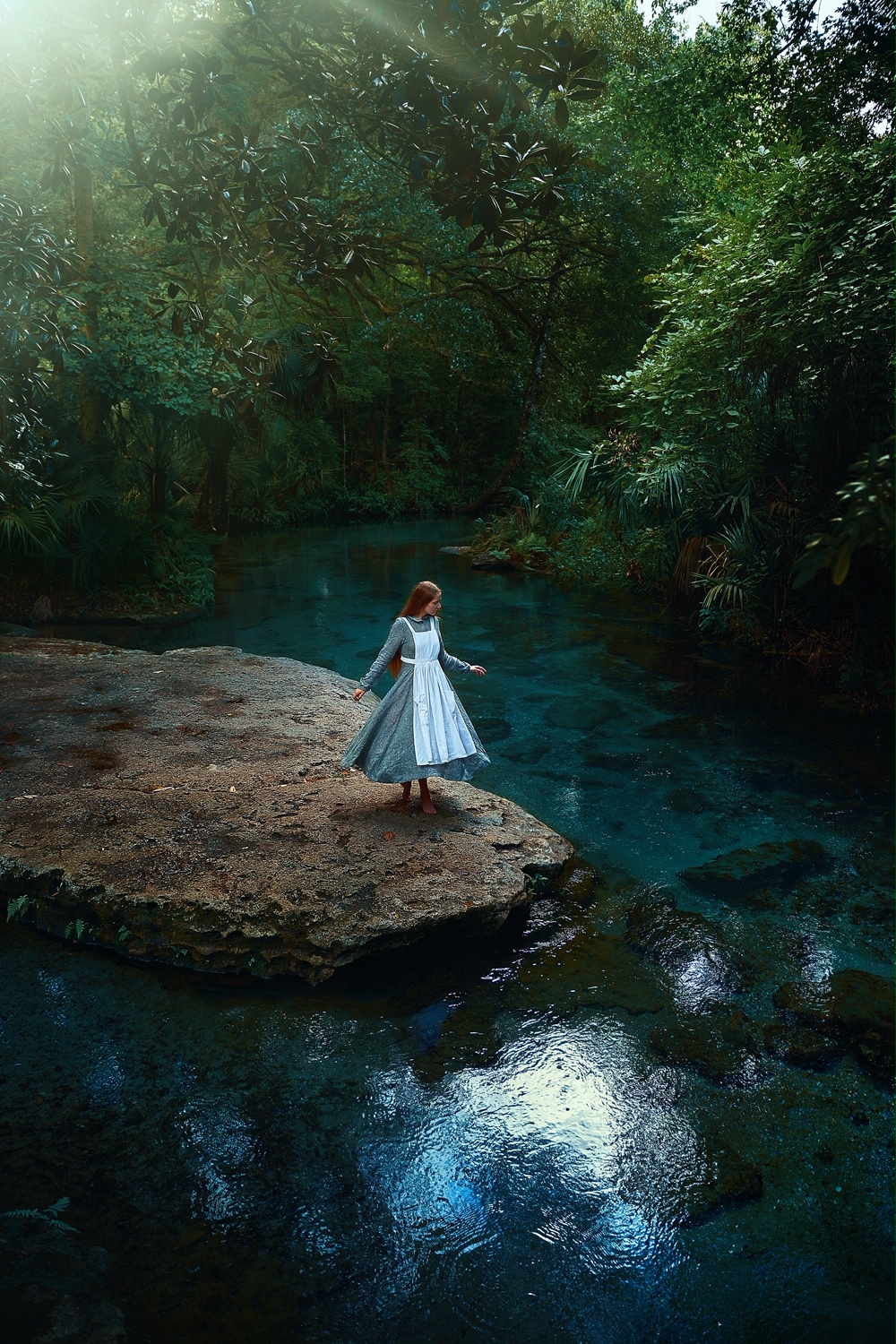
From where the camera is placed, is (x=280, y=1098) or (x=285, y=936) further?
(x=285, y=936)

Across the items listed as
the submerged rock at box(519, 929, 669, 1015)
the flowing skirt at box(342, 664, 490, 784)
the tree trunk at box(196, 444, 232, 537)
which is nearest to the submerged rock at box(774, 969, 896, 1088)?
the submerged rock at box(519, 929, 669, 1015)

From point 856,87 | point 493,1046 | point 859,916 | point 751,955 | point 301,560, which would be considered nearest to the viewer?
point 493,1046

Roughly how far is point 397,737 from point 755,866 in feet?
7.85

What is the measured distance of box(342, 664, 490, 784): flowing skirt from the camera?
529 cm

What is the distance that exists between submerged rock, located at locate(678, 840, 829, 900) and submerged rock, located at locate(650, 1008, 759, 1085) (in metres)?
1.31

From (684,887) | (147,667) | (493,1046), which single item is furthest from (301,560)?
(493,1046)

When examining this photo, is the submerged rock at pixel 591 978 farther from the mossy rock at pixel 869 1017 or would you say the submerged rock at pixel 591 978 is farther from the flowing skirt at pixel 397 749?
the flowing skirt at pixel 397 749

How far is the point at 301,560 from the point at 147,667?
11.7 m

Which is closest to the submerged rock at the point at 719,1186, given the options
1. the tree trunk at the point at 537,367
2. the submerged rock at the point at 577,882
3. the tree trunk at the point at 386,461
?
the submerged rock at the point at 577,882

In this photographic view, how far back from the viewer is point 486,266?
10398 mm

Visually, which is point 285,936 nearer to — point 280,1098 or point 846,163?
point 280,1098

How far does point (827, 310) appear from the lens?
8367 millimetres

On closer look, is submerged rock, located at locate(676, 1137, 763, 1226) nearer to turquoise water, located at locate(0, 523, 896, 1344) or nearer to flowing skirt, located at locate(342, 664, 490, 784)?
turquoise water, located at locate(0, 523, 896, 1344)

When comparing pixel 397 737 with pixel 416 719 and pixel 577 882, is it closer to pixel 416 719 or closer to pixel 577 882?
pixel 416 719
